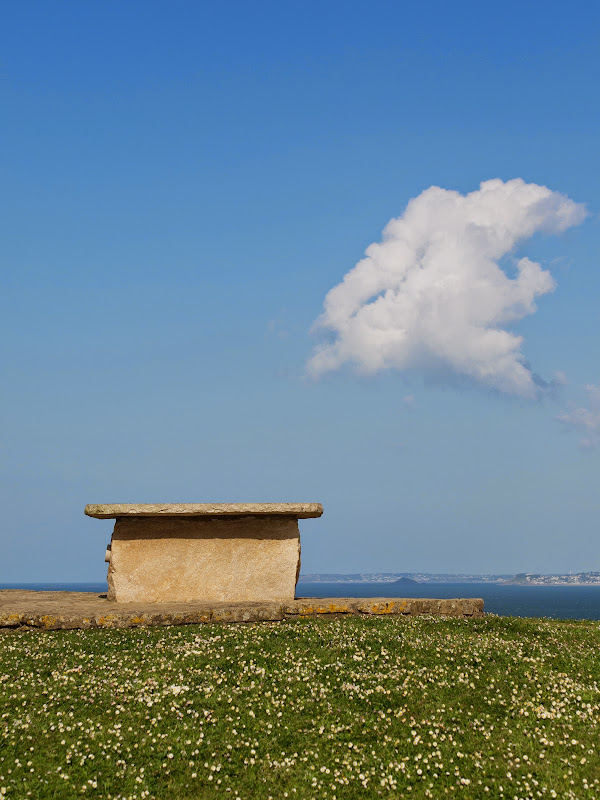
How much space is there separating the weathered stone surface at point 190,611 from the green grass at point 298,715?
0.91m

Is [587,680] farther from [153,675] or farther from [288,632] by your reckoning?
[153,675]

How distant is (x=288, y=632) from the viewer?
14266 millimetres

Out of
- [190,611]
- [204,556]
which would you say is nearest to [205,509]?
[204,556]

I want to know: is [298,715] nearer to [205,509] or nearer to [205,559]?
[205,509]

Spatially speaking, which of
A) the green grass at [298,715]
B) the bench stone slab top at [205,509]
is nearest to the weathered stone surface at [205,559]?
the bench stone slab top at [205,509]

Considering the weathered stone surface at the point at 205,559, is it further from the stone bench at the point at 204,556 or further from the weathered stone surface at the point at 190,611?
the weathered stone surface at the point at 190,611

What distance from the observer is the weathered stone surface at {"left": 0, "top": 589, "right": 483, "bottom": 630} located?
15.2 m

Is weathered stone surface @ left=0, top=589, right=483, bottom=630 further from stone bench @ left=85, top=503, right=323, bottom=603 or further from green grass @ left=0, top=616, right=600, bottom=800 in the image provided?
green grass @ left=0, top=616, right=600, bottom=800

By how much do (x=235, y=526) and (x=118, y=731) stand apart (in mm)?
7755

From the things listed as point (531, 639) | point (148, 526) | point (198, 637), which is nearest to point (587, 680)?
point (531, 639)

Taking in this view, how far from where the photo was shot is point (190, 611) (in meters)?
15.5

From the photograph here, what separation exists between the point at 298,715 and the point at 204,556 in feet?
24.4

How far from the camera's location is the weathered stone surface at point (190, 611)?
599 inches

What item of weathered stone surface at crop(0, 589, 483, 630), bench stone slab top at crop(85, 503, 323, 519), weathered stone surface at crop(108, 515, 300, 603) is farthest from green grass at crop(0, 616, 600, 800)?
bench stone slab top at crop(85, 503, 323, 519)
